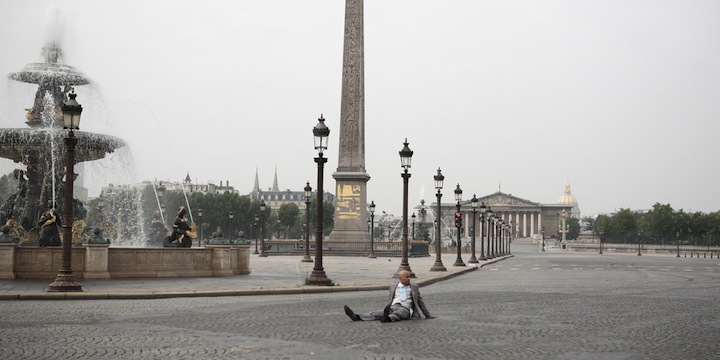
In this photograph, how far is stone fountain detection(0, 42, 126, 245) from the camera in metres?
27.0

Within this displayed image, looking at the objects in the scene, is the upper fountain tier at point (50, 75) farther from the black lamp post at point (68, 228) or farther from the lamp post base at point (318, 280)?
the lamp post base at point (318, 280)

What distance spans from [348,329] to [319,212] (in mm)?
9936

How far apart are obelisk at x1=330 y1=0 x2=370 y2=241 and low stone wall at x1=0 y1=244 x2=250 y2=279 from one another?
87.1ft

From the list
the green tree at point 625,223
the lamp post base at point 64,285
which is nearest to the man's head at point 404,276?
the lamp post base at point 64,285

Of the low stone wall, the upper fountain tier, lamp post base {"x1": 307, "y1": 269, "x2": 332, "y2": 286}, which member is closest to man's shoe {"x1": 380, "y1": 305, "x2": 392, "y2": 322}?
lamp post base {"x1": 307, "y1": 269, "x2": 332, "y2": 286}

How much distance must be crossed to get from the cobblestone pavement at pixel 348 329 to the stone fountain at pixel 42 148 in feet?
38.1

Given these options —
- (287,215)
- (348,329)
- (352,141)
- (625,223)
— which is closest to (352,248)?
(352,141)

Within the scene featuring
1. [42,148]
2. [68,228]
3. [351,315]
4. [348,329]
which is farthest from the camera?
[42,148]

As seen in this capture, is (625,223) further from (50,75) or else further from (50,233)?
(50,233)

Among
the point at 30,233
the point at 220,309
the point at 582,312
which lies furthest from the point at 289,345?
the point at 30,233

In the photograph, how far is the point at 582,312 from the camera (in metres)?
15.8

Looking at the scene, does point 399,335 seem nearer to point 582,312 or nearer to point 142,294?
point 582,312

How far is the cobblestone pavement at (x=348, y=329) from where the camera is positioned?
10195 mm

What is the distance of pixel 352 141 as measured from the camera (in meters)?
52.2
